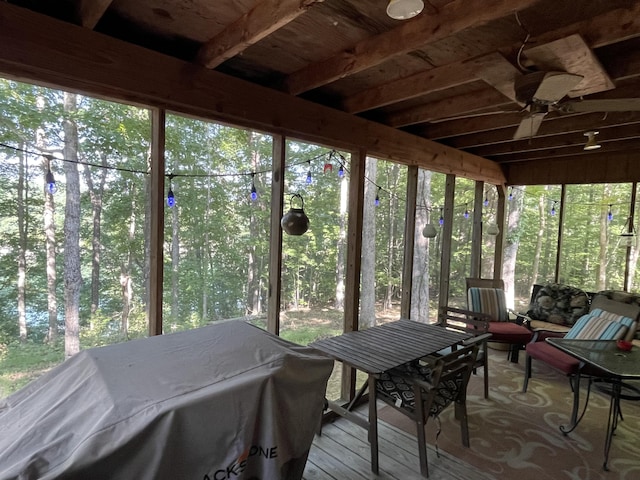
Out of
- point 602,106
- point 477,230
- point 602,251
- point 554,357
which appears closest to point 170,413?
point 602,106

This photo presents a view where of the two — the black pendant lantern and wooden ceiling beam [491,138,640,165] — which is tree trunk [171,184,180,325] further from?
wooden ceiling beam [491,138,640,165]

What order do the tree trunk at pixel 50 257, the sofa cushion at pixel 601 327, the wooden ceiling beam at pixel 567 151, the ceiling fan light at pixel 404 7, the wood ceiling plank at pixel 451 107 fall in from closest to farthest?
the ceiling fan light at pixel 404 7 < the wood ceiling plank at pixel 451 107 < the sofa cushion at pixel 601 327 < the tree trunk at pixel 50 257 < the wooden ceiling beam at pixel 567 151

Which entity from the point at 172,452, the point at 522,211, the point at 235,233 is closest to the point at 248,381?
the point at 172,452

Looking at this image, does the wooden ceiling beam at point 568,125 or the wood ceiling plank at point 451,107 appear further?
the wooden ceiling beam at point 568,125

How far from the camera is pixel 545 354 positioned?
3189 millimetres

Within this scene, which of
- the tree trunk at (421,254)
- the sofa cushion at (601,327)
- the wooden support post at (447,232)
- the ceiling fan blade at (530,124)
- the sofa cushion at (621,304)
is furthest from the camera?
the tree trunk at (421,254)

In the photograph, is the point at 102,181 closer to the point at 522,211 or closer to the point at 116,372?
the point at 116,372

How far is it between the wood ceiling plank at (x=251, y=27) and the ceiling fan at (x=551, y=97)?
3.49ft

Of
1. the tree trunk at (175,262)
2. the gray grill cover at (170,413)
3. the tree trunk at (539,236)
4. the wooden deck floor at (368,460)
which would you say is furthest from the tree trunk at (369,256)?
the gray grill cover at (170,413)

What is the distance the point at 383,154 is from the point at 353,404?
218cm

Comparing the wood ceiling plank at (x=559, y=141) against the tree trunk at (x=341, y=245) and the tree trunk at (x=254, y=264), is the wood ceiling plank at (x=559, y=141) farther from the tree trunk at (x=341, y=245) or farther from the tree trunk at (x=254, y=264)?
the tree trunk at (x=254, y=264)

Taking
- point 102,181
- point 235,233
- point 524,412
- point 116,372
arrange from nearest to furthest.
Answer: point 116,372 → point 524,412 → point 102,181 → point 235,233

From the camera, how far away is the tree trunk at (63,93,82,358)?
402cm

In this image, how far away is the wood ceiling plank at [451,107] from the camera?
2465mm
